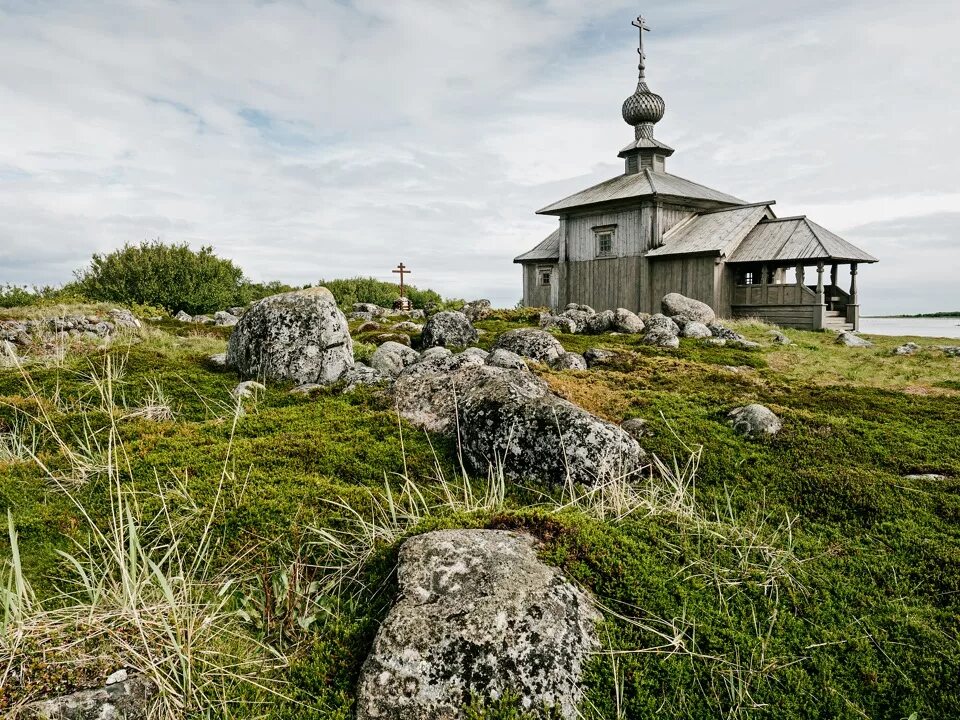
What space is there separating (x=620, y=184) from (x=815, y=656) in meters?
28.1

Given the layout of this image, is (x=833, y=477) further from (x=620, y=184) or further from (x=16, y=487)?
(x=620, y=184)

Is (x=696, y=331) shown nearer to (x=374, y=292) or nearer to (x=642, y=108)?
(x=642, y=108)

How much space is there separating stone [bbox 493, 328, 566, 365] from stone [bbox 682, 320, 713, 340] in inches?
250

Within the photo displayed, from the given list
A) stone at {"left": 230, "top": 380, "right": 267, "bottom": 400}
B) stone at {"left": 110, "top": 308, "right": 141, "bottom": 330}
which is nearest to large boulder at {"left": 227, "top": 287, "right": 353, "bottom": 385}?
stone at {"left": 230, "top": 380, "right": 267, "bottom": 400}

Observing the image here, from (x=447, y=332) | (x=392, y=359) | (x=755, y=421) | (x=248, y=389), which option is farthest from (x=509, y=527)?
(x=447, y=332)

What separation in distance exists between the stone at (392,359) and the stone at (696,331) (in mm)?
9047

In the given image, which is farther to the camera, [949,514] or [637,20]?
[637,20]

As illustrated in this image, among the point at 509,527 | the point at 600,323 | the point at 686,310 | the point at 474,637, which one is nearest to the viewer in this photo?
the point at 474,637

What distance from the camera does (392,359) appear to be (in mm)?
11250

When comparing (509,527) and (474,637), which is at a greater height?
(509,527)

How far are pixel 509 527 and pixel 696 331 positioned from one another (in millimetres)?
14461

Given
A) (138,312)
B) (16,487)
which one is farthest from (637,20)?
(16,487)

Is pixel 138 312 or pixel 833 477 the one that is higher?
pixel 138 312

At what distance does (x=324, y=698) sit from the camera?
3.50 meters
